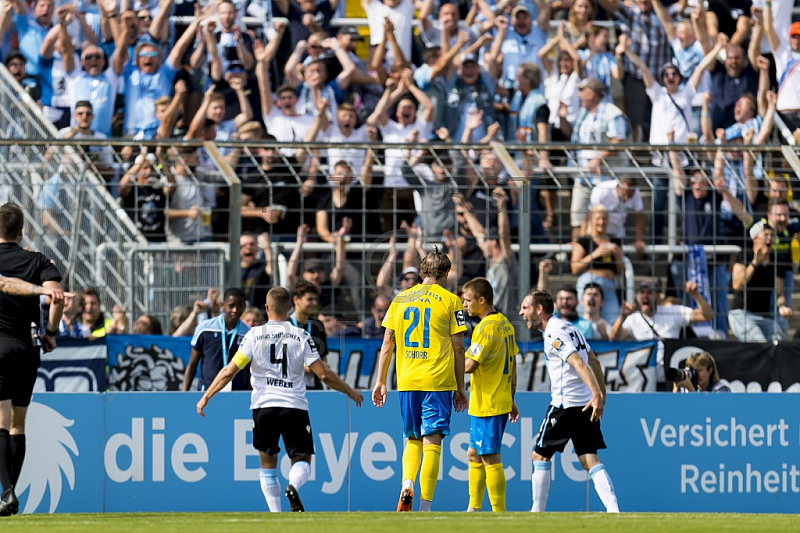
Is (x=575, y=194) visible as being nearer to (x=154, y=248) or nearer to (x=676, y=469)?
(x=676, y=469)

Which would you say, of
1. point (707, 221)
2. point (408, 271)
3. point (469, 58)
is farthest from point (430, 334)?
point (469, 58)

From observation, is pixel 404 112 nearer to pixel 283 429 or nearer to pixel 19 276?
pixel 283 429

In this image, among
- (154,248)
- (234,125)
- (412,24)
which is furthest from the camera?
(412,24)

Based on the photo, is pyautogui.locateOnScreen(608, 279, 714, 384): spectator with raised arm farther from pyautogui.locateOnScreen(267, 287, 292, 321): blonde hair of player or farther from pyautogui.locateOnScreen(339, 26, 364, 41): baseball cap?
pyautogui.locateOnScreen(339, 26, 364, 41): baseball cap

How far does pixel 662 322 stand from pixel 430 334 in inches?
155

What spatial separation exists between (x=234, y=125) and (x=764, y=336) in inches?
253

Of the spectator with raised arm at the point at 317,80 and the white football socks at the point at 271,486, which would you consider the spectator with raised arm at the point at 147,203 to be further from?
the spectator with raised arm at the point at 317,80

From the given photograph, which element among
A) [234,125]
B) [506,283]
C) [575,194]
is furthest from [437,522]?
[234,125]

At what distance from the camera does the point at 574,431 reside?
977 centimetres

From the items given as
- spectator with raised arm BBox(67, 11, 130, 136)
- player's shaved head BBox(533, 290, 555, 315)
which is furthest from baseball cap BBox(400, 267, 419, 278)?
spectator with raised arm BBox(67, 11, 130, 136)

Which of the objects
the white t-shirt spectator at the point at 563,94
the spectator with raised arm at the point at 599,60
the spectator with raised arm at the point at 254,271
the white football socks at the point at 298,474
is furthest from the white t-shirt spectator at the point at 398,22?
the white football socks at the point at 298,474

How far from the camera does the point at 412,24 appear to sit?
16.8 meters

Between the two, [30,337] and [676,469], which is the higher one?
[30,337]

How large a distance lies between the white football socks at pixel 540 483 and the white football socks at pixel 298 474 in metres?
1.78
